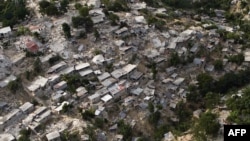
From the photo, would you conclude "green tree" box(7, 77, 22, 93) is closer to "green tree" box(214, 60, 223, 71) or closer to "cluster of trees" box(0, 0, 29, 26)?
"cluster of trees" box(0, 0, 29, 26)

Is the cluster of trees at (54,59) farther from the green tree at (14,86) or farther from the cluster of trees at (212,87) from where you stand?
the cluster of trees at (212,87)

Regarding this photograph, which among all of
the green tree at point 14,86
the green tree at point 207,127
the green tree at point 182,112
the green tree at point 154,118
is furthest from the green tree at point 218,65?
the green tree at point 14,86

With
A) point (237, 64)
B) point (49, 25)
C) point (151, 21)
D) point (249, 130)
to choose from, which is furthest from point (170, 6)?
point (249, 130)

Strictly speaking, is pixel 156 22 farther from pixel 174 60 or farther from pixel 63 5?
pixel 63 5

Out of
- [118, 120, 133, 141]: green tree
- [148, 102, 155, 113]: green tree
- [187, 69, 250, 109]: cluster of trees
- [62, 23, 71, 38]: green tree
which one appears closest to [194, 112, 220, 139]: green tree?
[187, 69, 250, 109]: cluster of trees

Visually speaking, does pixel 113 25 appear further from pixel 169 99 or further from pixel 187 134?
pixel 187 134
